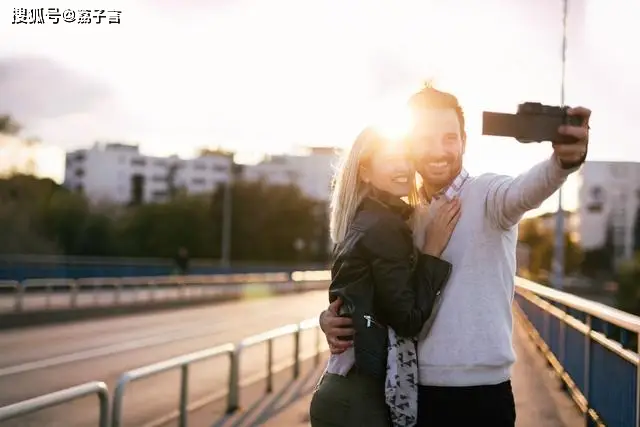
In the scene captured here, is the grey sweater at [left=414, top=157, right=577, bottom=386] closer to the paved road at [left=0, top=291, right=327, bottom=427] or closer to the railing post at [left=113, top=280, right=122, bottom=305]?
the paved road at [left=0, top=291, right=327, bottom=427]

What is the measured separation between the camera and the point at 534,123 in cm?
258

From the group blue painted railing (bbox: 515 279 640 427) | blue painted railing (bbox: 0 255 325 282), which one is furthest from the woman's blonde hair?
blue painted railing (bbox: 0 255 325 282)

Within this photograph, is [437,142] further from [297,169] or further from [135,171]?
[297,169]

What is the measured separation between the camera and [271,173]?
418 feet

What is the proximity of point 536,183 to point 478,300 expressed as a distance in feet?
1.32

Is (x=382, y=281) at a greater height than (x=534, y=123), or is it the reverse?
(x=534, y=123)

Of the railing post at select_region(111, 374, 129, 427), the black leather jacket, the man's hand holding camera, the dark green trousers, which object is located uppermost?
the man's hand holding camera

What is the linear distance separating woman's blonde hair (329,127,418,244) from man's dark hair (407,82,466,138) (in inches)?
5.9

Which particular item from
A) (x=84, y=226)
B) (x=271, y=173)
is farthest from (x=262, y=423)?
(x=271, y=173)

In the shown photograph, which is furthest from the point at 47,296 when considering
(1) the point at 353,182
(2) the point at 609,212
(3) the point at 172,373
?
(2) the point at 609,212

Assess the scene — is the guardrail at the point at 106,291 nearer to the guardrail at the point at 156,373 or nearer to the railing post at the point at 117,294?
the railing post at the point at 117,294

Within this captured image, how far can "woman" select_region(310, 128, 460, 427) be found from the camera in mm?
2844

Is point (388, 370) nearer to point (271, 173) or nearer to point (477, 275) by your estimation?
point (477, 275)

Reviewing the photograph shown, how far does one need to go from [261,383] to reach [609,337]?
5.29 m
